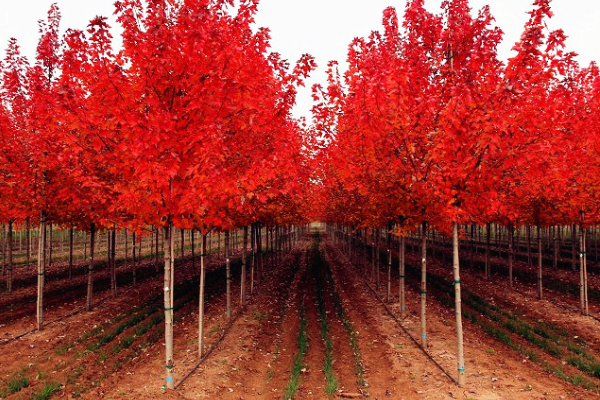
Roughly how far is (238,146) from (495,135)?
17.0ft

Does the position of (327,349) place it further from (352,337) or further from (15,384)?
(15,384)

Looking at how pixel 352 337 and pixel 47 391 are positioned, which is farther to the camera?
pixel 352 337

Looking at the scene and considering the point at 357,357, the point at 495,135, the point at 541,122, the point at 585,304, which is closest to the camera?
the point at 495,135

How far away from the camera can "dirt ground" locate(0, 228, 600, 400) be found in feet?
26.2

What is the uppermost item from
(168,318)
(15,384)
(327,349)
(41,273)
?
(41,273)

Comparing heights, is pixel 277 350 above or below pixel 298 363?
below

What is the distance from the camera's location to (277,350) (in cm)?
1068

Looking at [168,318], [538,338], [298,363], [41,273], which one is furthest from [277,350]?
[41,273]

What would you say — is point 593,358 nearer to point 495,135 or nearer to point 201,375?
point 495,135

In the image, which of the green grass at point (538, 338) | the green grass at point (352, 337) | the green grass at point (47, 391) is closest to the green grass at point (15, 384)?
the green grass at point (47, 391)

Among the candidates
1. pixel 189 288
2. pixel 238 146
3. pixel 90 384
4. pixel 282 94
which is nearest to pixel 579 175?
pixel 282 94

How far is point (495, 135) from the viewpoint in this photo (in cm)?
644

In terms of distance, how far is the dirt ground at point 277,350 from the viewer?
800cm

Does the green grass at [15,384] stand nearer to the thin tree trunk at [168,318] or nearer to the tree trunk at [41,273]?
the thin tree trunk at [168,318]
